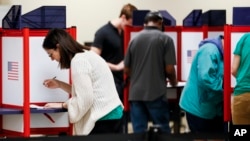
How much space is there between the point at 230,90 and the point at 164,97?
3.00ft

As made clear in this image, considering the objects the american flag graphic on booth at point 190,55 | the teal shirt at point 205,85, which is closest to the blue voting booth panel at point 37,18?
the teal shirt at point 205,85

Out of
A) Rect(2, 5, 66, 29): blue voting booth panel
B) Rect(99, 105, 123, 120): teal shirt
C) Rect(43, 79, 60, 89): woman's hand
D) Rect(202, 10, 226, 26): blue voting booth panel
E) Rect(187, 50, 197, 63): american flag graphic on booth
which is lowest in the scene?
Rect(99, 105, 123, 120): teal shirt

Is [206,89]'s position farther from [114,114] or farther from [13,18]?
[13,18]

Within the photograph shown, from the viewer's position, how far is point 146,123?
595 cm

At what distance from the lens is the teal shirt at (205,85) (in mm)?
4969

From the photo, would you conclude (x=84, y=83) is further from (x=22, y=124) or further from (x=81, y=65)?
(x=22, y=124)

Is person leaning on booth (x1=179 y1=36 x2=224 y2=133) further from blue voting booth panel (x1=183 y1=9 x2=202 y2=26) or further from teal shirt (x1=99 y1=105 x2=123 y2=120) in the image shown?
blue voting booth panel (x1=183 y1=9 x2=202 y2=26)

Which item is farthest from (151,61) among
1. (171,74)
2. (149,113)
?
(149,113)

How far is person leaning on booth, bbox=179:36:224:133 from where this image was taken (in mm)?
4980

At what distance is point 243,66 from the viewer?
4754 millimetres

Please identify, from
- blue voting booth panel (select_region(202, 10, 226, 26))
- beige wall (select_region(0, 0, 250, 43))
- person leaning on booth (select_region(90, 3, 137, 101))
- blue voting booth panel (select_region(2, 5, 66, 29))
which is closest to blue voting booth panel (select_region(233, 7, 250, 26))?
blue voting booth panel (select_region(2, 5, 66, 29))

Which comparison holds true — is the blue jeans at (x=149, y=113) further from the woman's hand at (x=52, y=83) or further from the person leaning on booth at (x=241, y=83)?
the woman's hand at (x=52, y=83)

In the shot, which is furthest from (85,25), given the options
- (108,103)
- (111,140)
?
(111,140)

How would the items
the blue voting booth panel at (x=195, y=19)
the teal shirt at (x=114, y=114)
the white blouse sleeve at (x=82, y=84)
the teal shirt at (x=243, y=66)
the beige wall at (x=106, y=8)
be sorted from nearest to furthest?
the white blouse sleeve at (x=82, y=84), the teal shirt at (x=114, y=114), the teal shirt at (x=243, y=66), the blue voting booth panel at (x=195, y=19), the beige wall at (x=106, y=8)
